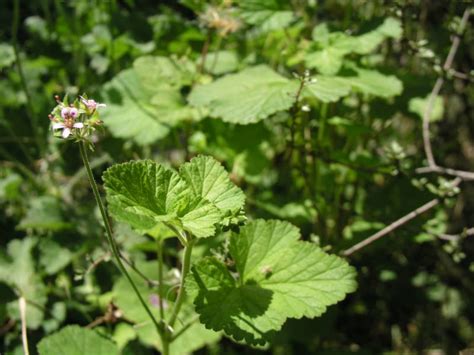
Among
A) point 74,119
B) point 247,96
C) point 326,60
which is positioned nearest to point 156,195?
point 74,119

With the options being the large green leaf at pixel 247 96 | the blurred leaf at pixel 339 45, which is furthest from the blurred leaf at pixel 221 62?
the blurred leaf at pixel 339 45

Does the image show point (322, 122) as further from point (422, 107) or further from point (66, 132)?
point (66, 132)

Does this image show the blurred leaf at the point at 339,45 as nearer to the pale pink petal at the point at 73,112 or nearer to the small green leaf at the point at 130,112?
the small green leaf at the point at 130,112

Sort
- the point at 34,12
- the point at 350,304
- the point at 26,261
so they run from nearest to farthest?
the point at 26,261 → the point at 350,304 → the point at 34,12

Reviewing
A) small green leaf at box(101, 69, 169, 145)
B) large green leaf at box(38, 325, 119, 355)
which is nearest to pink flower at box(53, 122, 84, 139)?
large green leaf at box(38, 325, 119, 355)

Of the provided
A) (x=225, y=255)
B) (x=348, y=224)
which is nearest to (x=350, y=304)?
(x=348, y=224)

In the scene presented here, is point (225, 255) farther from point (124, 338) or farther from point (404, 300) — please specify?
point (404, 300)
